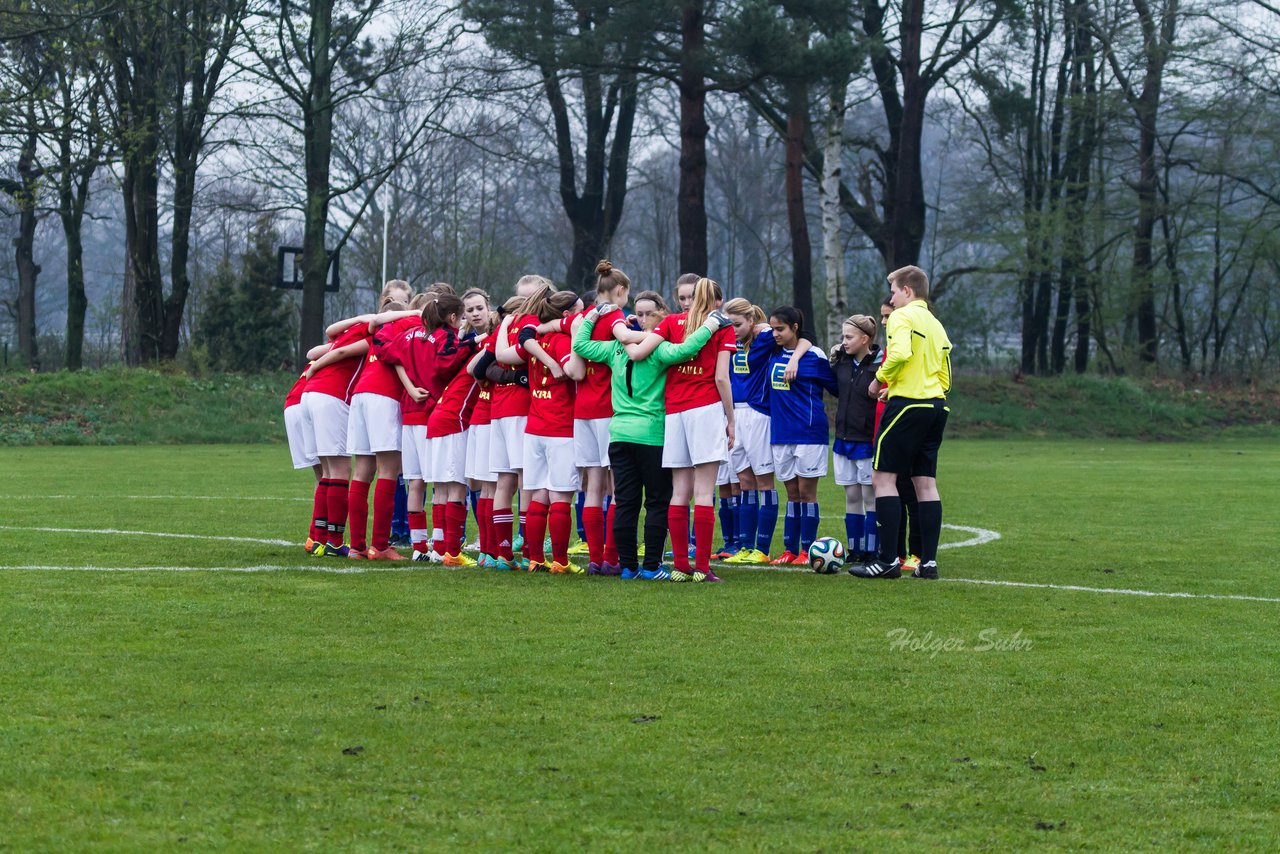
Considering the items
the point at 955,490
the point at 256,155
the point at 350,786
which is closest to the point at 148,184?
the point at 256,155

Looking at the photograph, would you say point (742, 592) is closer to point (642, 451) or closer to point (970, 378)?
point (642, 451)

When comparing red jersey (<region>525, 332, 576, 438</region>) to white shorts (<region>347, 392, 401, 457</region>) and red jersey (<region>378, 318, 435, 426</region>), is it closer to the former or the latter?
red jersey (<region>378, 318, 435, 426</region>)

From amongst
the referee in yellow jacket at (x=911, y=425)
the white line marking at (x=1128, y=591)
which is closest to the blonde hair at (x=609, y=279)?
the referee in yellow jacket at (x=911, y=425)

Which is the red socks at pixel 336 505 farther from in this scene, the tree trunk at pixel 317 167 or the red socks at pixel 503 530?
the tree trunk at pixel 317 167

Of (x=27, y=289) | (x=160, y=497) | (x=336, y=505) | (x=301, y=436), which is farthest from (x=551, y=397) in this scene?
(x=27, y=289)

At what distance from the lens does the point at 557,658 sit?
6461mm

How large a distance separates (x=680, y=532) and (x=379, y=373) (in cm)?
251

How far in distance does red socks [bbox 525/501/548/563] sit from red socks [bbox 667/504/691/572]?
2.91ft

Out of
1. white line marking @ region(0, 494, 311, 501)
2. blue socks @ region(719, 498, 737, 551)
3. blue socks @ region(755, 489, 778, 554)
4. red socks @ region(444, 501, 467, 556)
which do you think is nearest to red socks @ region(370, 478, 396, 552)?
red socks @ region(444, 501, 467, 556)

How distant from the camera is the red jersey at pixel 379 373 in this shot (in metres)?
10.2

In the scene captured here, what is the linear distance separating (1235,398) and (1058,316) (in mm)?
8362

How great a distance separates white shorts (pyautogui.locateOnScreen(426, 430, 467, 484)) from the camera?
10297 millimetres

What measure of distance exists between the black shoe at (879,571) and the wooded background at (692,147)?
18.1 meters

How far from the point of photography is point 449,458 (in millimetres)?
10312
